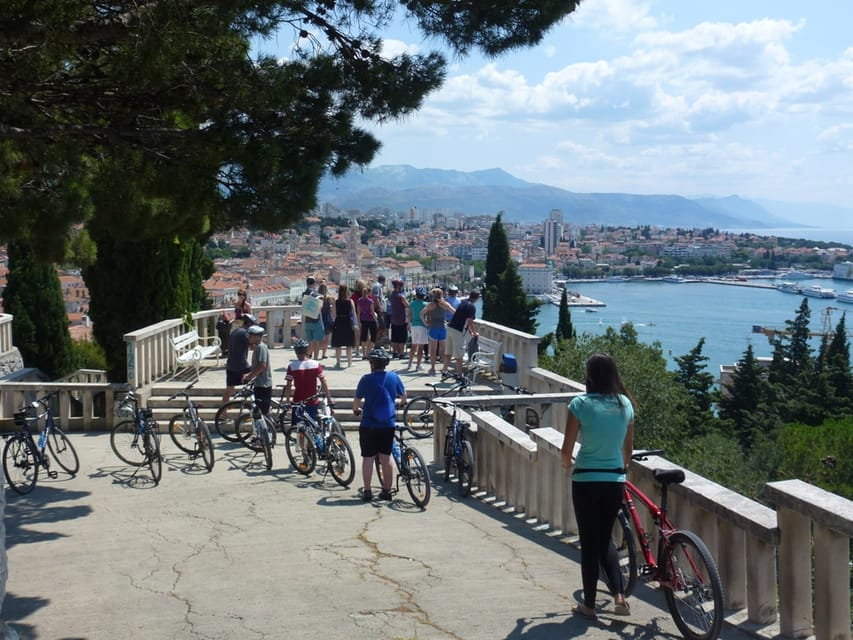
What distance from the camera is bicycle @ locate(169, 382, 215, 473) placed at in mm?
10852

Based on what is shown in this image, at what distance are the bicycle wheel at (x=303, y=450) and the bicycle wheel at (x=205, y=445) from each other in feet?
3.03

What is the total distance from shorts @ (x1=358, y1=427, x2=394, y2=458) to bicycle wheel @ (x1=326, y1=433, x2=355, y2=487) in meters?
0.90

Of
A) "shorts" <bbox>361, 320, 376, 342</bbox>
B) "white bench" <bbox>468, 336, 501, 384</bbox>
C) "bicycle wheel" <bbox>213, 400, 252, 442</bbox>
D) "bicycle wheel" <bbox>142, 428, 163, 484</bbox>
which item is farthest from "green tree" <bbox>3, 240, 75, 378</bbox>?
"bicycle wheel" <bbox>142, 428, 163, 484</bbox>

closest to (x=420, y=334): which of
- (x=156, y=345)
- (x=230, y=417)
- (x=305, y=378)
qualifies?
(x=230, y=417)

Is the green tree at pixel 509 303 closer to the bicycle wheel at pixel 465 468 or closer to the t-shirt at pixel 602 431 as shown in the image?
the bicycle wheel at pixel 465 468

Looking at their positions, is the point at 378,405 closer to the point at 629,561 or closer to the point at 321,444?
the point at 321,444

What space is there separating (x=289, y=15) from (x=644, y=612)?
548 cm

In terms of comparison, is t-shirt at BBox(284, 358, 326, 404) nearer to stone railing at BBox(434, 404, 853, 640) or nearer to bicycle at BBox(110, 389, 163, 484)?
bicycle at BBox(110, 389, 163, 484)

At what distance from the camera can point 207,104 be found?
27.0ft

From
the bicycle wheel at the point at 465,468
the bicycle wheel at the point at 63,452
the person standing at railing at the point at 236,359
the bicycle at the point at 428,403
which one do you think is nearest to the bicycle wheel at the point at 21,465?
the bicycle wheel at the point at 63,452

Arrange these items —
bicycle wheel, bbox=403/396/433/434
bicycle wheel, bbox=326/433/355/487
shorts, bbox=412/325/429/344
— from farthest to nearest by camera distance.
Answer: shorts, bbox=412/325/429/344, bicycle wheel, bbox=403/396/433/434, bicycle wheel, bbox=326/433/355/487

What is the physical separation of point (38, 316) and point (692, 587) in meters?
24.7

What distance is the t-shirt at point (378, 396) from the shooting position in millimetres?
8773

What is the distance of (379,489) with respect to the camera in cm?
961
